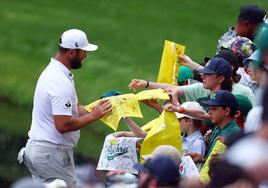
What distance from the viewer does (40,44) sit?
21.2 meters

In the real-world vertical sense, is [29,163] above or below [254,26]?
below

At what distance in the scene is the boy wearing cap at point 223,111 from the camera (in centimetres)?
850

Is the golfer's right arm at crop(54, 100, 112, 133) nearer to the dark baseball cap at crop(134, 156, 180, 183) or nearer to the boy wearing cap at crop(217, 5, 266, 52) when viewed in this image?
the boy wearing cap at crop(217, 5, 266, 52)

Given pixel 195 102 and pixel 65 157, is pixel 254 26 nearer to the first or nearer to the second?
pixel 195 102

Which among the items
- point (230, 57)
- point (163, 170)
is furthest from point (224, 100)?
point (163, 170)

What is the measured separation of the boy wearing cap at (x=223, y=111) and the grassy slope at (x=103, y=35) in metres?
8.96

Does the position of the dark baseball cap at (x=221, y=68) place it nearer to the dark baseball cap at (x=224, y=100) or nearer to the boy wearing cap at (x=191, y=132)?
the boy wearing cap at (x=191, y=132)

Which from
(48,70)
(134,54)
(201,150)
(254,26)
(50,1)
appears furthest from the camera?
(50,1)

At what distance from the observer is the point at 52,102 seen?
942 cm

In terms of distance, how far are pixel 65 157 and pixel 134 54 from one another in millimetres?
10414

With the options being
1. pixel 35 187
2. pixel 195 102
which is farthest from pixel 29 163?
pixel 35 187

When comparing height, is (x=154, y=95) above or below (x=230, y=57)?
below

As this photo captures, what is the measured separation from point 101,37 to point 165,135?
1189 cm

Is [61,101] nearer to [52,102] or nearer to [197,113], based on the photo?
[52,102]
